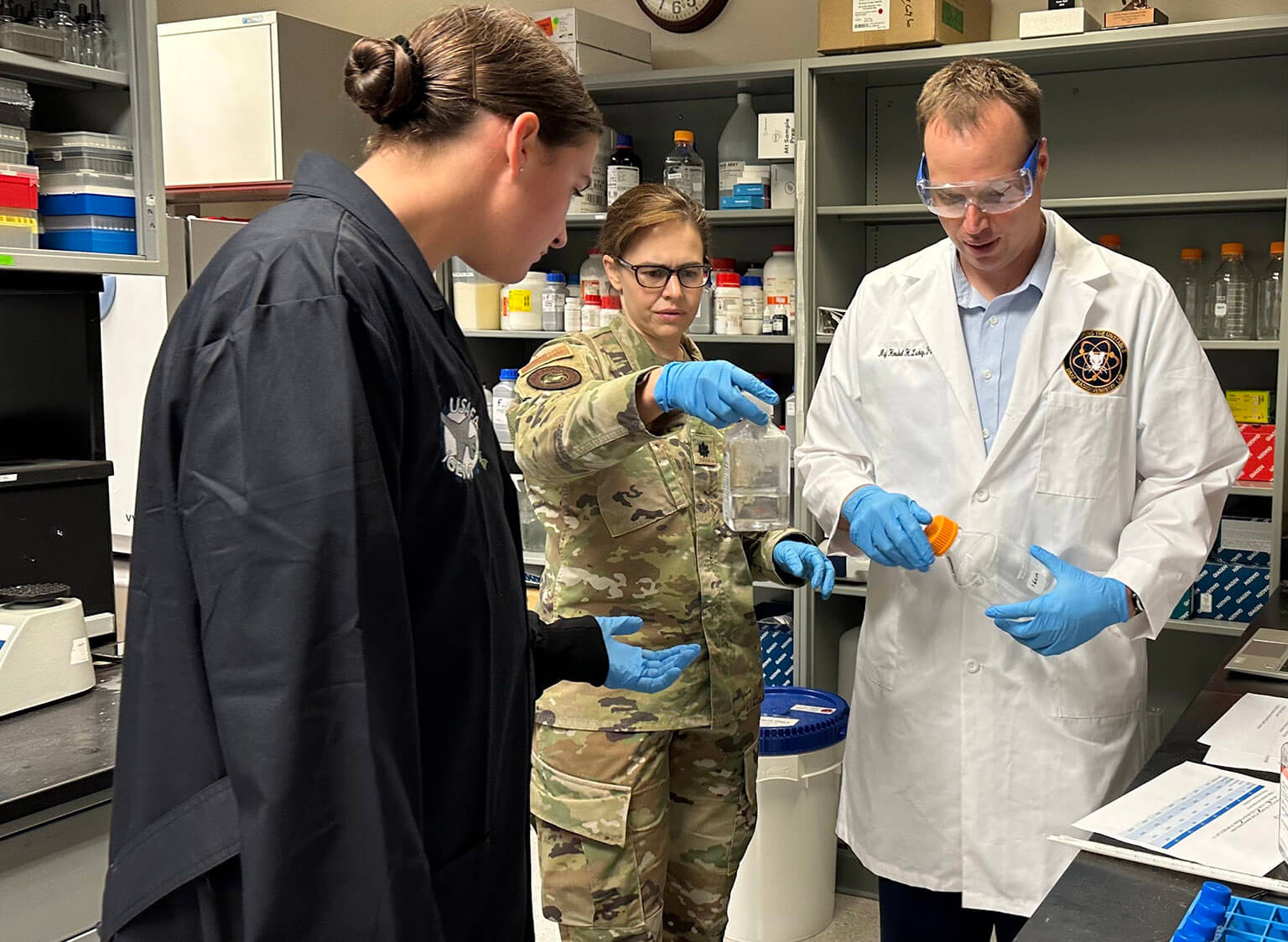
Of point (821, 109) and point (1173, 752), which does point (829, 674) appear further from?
point (1173, 752)

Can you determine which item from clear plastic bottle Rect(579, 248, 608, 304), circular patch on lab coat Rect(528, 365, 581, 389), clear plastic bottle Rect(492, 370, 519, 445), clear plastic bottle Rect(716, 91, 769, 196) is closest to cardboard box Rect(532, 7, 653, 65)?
clear plastic bottle Rect(716, 91, 769, 196)

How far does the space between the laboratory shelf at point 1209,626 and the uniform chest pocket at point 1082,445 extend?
1.18 m

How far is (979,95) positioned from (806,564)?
82 cm

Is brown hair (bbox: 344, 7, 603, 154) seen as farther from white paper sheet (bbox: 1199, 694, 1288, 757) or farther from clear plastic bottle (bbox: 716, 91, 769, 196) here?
clear plastic bottle (bbox: 716, 91, 769, 196)

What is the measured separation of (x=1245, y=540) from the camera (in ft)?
9.26

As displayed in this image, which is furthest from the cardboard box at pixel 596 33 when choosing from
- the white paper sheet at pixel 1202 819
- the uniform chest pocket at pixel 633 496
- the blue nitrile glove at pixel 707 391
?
the white paper sheet at pixel 1202 819

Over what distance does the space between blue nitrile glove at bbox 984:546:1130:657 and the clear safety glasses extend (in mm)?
543

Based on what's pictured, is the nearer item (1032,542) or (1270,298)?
(1032,542)

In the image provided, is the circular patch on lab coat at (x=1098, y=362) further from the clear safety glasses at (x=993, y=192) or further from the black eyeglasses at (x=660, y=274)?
the black eyeglasses at (x=660, y=274)

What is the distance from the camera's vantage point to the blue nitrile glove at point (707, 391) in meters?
1.68

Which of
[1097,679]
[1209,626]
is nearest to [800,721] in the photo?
[1209,626]

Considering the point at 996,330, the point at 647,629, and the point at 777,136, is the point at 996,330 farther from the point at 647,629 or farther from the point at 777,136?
the point at 777,136

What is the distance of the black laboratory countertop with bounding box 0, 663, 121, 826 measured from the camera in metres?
1.52

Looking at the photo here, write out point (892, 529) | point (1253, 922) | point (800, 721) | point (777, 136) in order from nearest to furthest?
point (1253, 922) < point (892, 529) < point (800, 721) < point (777, 136)
